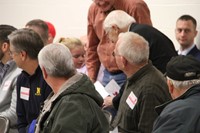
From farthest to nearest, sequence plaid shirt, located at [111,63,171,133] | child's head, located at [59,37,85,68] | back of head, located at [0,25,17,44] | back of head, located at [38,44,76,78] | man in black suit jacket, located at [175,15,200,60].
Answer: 1. man in black suit jacket, located at [175,15,200,60]
2. child's head, located at [59,37,85,68]
3. back of head, located at [0,25,17,44]
4. plaid shirt, located at [111,63,171,133]
5. back of head, located at [38,44,76,78]

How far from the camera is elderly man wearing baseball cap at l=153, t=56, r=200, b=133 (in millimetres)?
1990

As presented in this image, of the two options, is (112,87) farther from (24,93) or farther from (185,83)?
(185,83)

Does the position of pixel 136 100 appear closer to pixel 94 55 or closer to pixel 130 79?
pixel 130 79

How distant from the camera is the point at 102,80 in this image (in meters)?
3.75

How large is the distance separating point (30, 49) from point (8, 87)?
0.63 meters

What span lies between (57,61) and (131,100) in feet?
2.18

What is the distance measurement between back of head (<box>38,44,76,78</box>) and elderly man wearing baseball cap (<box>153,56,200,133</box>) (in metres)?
0.54

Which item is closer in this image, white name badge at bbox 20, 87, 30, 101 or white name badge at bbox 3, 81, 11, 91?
white name badge at bbox 20, 87, 30, 101

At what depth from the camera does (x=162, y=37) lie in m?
3.06

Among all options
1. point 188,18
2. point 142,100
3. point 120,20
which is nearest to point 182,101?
point 142,100

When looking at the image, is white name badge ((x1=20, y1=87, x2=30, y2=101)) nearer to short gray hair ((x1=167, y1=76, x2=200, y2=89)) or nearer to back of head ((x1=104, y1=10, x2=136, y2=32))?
back of head ((x1=104, y1=10, x2=136, y2=32))

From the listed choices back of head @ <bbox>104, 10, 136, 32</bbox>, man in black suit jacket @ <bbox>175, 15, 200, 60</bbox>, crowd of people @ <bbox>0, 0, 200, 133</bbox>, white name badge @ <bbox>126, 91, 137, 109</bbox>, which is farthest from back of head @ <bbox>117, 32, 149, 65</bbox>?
man in black suit jacket @ <bbox>175, 15, 200, 60</bbox>

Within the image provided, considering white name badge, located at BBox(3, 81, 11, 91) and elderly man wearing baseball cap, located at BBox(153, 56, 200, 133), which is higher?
elderly man wearing baseball cap, located at BBox(153, 56, 200, 133)

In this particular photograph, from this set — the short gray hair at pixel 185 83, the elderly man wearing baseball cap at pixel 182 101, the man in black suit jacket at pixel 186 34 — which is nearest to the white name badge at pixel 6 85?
the elderly man wearing baseball cap at pixel 182 101
